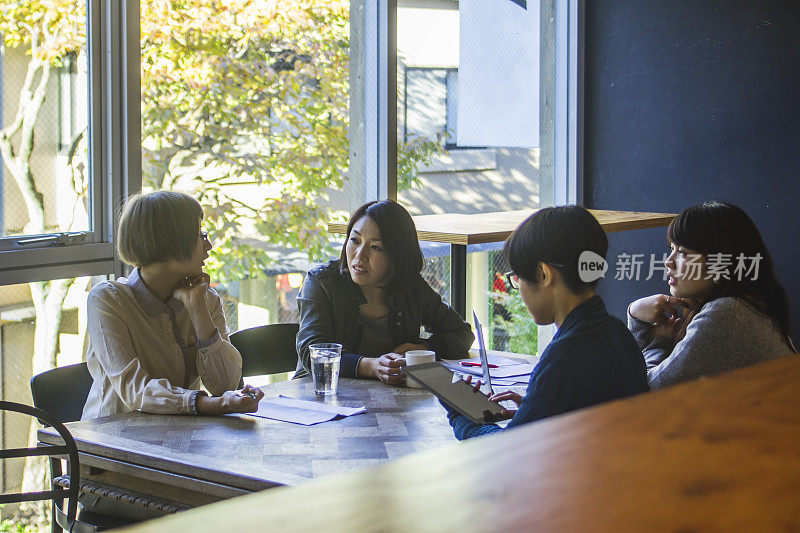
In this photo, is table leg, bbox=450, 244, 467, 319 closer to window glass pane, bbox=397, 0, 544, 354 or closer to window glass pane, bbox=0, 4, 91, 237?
window glass pane, bbox=397, 0, 544, 354

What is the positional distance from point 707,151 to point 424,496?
4.47 metres

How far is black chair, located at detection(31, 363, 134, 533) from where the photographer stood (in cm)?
182

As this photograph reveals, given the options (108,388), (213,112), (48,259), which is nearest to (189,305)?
(108,388)

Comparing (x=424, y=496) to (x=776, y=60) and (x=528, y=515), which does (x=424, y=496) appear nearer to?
(x=528, y=515)

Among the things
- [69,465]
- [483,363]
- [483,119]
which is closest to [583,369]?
[483,363]

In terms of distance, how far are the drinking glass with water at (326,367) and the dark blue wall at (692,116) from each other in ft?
9.48

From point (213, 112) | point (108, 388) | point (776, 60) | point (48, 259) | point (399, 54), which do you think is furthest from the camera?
point (776, 60)

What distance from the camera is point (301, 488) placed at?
350mm

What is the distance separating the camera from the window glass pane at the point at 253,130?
2.96 m

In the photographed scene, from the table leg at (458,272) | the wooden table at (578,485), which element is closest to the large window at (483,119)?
the table leg at (458,272)

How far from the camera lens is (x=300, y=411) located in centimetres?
205

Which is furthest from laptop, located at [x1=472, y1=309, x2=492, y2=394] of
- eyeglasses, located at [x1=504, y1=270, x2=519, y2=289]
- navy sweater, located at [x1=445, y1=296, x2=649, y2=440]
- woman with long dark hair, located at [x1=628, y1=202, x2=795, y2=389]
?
woman with long dark hair, located at [x1=628, y1=202, x2=795, y2=389]

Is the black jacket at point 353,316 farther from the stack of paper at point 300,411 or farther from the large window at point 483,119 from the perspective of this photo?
the large window at point 483,119

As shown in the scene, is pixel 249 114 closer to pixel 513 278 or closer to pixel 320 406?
pixel 320 406
